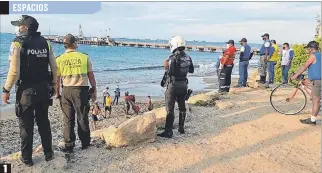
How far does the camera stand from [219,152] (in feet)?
20.0

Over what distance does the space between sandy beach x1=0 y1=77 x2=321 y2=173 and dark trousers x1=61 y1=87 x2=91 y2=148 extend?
1.07 feet

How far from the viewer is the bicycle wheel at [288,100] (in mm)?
8820

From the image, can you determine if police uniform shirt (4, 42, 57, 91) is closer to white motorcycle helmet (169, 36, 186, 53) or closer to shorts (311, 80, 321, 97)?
white motorcycle helmet (169, 36, 186, 53)

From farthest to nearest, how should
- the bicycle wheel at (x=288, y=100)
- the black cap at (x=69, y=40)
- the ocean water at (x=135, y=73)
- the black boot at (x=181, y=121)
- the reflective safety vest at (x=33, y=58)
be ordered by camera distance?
1. the ocean water at (x=135, y=73)
2. the bicycle wheel at (x=288, y=100)
3. the black boot at (x=181, y=121)
4. the black cap at (x=69, y=40)
5. the reflective safety vest at (x=33, y=58)

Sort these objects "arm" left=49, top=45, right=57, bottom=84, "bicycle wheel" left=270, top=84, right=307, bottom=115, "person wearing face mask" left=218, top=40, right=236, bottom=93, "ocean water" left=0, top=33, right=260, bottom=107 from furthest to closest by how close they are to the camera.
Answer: "ocean water" left=0, top=33, right=260, bottom=107 → "person wearing face mask" left=218, top=40, right=236, bottom=93 → "bicycle wheel" left=270, top=84, right=307, bottom=115 → "arm" left=49, top=45, right=57, bottom=84

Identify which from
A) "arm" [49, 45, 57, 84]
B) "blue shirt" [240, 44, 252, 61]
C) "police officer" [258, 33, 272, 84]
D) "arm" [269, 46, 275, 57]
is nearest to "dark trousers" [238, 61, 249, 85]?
"blue shirt" [240, 44, 252, 61]

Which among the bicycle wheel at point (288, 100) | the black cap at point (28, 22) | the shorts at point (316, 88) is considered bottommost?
the bicycle wheel at point (288, 100)

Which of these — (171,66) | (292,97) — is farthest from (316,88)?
(171,66)

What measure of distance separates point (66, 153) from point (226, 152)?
2.53 m

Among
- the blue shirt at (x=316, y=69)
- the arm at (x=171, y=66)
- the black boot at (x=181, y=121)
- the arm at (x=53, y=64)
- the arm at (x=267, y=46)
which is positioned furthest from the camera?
the arm at (x=267, y=46)

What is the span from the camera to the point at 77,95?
583 cm

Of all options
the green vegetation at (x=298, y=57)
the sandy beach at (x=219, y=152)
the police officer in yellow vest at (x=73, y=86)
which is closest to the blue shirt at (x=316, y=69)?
the sandy beach at (x=219, y=152)

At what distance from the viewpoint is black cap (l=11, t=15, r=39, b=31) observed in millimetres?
4926

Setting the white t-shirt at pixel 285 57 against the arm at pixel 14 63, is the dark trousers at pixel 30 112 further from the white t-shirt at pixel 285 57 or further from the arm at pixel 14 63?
the white t-shirt at pixel 285 57
